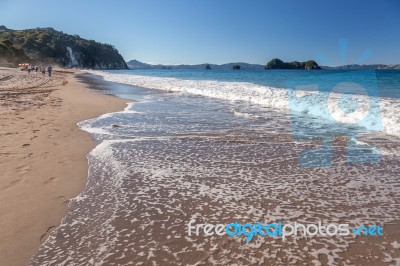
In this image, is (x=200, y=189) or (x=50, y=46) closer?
(x=200, y=189)

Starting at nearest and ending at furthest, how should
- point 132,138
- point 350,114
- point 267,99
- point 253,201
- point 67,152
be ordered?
point 253,201 → point 67,152 → point 132,138 → point 350,114 → point 267,99

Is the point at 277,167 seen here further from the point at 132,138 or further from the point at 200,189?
the point at 132,138

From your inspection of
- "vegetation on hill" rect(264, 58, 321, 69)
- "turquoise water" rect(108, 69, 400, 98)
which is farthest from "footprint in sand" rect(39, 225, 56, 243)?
"vegetation on hill" rect(264, 58, 321, 69)

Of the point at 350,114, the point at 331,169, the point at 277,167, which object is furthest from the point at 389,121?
the point at 277,167

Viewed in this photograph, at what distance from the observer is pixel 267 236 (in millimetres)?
3162

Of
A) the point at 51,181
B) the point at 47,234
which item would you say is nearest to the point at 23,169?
the point at 51,181

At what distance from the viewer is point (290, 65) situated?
465 feet

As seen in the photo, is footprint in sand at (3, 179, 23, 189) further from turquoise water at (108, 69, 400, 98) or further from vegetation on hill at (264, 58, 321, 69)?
vegetation on hill at (264, 58, 321, 69)

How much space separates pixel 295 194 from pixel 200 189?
1.43 meters

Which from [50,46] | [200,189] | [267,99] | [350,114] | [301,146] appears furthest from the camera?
[50,46]

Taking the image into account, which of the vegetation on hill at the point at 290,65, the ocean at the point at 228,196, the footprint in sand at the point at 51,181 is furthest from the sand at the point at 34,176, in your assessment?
the vegetation on hill at the point at 290,65

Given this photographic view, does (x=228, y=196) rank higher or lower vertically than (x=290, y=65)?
lower

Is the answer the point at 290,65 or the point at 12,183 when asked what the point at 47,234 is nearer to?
the point at 12,183

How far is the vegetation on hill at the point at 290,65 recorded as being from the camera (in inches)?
5011
